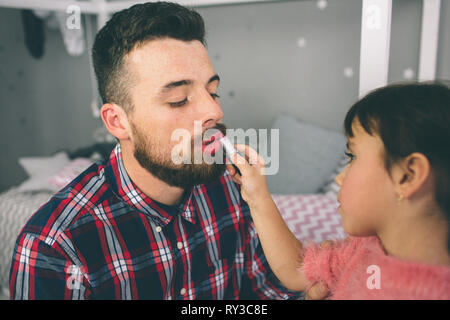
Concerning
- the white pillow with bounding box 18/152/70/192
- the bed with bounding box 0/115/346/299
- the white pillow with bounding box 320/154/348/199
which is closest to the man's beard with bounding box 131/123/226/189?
the bed with bounding box 0/115/346/299

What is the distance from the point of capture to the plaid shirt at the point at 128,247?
55cm

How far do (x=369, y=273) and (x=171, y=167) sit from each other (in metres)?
0.36

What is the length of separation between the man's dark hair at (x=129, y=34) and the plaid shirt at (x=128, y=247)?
162mm

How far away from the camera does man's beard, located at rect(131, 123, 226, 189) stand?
23.4 inches

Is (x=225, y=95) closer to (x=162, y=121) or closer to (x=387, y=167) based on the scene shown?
(x=162, y=121)

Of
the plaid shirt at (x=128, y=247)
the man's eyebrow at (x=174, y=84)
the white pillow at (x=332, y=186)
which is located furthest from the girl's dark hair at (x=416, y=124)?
the white pillow at (x=332, y=186)

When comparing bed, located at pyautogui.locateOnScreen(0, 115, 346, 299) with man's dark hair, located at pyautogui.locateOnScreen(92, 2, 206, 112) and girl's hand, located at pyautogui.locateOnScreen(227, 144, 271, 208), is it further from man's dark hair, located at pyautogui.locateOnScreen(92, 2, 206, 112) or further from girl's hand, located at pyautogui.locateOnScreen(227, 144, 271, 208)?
man's dark hair, located at pyautogui.locateOnScreen(92, 2, 206, 112)

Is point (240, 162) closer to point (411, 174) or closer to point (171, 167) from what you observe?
point (171, 167)

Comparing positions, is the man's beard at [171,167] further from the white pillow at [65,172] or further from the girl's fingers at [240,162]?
the white pillow at [65,172]

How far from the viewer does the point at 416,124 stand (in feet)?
1.43

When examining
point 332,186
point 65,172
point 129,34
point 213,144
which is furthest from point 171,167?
point 65,172

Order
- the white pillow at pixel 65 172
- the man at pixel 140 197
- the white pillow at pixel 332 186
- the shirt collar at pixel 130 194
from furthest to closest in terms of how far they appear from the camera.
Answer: the white pillow at pixel 65 172, the white pillow at pixel 332 186, the shirt collar at pixel 130 194, the man at pixel 140 197
